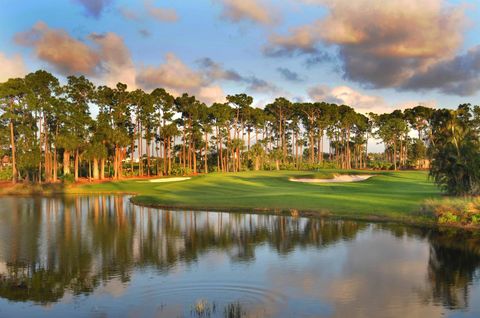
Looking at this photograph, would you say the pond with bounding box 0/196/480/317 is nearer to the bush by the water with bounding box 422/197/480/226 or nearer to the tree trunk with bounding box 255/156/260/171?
the bush by the water with bounding box 422/197/480/226

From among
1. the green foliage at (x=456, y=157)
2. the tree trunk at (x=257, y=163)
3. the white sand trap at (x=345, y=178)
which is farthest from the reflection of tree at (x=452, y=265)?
the tree trunk at (x=257, y=163)

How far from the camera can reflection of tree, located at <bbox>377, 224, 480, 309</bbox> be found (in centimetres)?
1672

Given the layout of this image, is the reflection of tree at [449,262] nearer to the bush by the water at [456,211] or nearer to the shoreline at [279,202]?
the bush by the water at [456,211]

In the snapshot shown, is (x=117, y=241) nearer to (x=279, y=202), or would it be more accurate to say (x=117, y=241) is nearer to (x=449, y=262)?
(x=449, y=262)

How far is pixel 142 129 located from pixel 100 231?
3450 inches

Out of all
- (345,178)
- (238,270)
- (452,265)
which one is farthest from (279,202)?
(345,178)

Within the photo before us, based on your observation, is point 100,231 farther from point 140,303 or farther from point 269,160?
point 269,160

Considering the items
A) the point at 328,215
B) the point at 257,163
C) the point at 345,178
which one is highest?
the point at 257,163

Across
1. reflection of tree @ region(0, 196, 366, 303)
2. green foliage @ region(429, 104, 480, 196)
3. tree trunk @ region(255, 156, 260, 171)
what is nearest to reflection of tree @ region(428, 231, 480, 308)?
reflection of tree @ region(0, 196, 366, 303)

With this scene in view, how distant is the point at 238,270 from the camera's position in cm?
1989

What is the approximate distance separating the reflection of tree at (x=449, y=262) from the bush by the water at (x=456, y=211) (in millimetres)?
1735

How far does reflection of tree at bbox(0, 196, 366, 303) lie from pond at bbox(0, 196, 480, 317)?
8 cm

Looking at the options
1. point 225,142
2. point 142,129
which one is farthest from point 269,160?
point 142,129

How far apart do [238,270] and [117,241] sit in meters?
10.5
